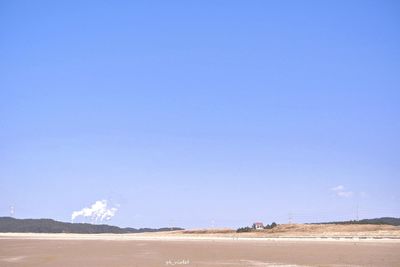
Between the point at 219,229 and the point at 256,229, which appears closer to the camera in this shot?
the point at 256,229

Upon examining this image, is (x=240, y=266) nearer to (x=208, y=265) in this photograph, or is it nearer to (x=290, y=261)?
(x=208, y=265)

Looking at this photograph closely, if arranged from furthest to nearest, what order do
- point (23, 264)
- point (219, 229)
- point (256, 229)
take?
point (219, 229) < point (256, 229) < point (23, 264)

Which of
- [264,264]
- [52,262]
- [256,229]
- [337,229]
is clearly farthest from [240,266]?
Answer: [256,229]

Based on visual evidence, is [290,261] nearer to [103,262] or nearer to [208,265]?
[208,265]

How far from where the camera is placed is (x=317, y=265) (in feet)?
105

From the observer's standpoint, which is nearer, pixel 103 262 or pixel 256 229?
pixel 103 262

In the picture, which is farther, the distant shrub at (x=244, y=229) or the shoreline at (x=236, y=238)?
the distant shrub at (x=244, y=229)

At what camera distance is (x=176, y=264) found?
33.0m

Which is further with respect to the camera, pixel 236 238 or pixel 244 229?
pixel 244 229

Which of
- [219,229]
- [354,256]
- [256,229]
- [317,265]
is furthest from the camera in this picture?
[219,229]

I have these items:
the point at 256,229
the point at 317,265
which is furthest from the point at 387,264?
the point at 256,229

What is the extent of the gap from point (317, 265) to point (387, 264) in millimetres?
3946

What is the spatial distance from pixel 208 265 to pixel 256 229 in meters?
85.8

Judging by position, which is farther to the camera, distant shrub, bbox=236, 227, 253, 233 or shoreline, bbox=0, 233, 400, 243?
distant shrub, bbox=236, 227, 253, 233
